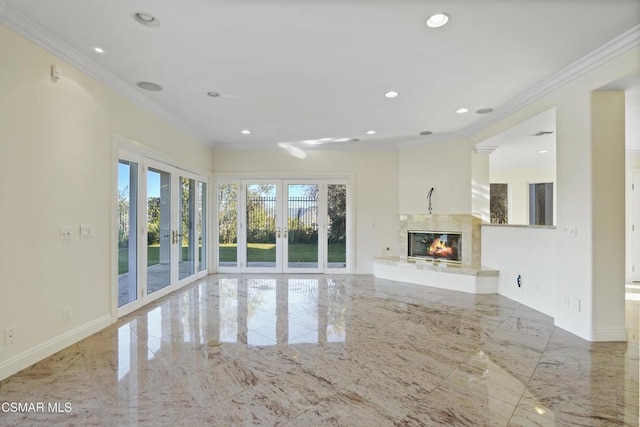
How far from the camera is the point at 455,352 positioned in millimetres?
2809

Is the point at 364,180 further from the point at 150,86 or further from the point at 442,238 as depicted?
the point at 150,86

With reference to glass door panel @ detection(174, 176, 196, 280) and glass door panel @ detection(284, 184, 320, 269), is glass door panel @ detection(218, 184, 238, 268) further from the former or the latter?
glass door panel @ detection(284, 184, 320, 269)

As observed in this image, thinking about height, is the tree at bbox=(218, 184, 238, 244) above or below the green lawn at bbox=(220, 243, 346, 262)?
above

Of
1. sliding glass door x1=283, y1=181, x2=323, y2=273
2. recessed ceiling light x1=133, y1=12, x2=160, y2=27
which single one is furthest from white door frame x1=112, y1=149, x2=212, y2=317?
sliding glass door x1=283, y1=181, x2=323, y2=273

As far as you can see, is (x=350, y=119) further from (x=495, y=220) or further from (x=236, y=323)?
(x=495, y=220)

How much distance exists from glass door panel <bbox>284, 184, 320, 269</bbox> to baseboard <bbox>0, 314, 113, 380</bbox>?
367 centimetres

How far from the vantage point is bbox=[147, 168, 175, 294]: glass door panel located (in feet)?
14.6

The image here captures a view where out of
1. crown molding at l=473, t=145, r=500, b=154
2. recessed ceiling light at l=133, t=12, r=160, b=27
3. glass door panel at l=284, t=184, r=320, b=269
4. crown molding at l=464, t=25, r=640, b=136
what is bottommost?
glass door panel at l=284, t=184, r=320, b=269

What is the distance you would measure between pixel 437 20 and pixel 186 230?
5.01 metres

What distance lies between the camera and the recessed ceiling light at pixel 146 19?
2330mm

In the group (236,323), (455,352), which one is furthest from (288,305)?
(455,352)

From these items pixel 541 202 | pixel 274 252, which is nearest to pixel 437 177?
pixel 274 252

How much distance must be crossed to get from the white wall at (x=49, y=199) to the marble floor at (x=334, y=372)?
12.3 inches

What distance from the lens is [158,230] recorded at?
4.70 m
